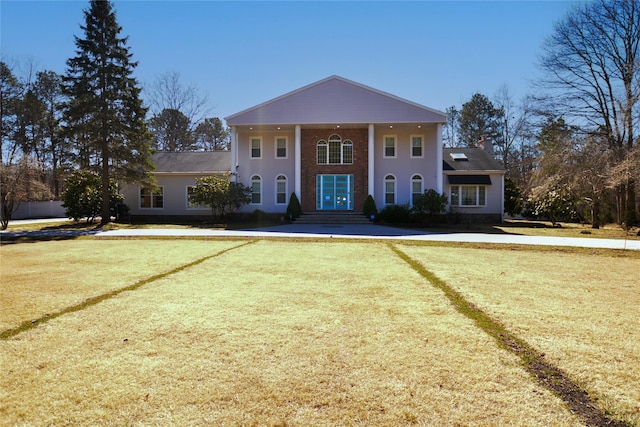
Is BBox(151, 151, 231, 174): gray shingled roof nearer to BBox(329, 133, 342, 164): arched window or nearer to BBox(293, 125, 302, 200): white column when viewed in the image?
BBox(293, 125, 302, 200): white column

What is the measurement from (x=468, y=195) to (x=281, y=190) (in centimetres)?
1279

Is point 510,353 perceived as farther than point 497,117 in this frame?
No

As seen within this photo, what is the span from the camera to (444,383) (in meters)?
2.87

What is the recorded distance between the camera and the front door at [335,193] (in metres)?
24.4

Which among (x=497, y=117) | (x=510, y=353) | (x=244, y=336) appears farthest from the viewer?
(x=497, y=117)

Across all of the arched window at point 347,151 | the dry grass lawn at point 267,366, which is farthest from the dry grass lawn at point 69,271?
the arched window at point 347,151

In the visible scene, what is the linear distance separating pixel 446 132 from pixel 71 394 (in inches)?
1980

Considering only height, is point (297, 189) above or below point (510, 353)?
above

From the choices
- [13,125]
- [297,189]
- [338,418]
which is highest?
[13,125]

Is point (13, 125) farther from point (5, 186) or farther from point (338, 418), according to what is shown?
point (338, 418)

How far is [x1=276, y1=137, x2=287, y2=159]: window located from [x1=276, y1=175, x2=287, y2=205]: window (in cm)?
147

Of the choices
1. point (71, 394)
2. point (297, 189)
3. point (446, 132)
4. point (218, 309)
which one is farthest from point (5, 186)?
point (446, 132)

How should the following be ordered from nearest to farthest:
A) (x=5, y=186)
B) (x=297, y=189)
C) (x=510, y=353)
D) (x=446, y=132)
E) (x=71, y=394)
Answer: (x=71, y=394), (x=510, y=353), (x=5, y=186), (x=297, y=189), (x=446, y=132)

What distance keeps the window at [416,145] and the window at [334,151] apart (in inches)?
164
